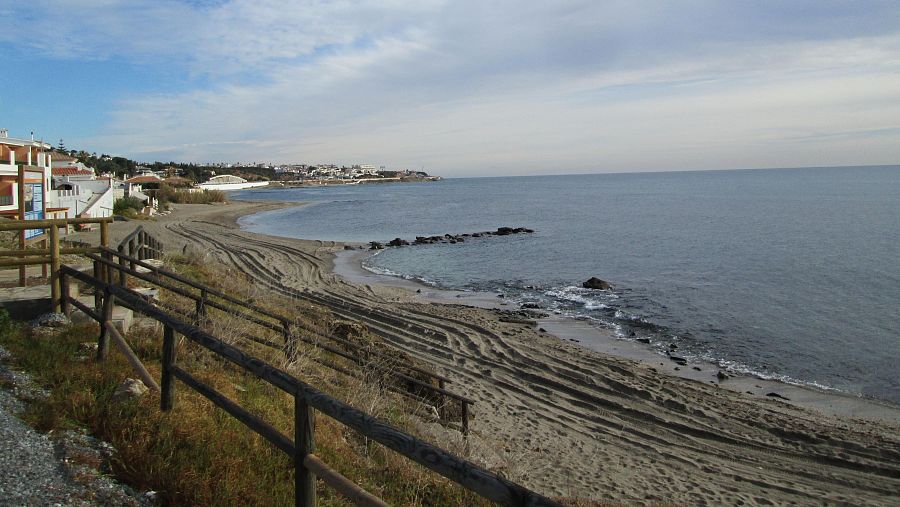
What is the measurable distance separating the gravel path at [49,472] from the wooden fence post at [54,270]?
11.8 feet

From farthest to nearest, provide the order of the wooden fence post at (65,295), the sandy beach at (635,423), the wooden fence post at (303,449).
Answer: the sandy beach at (635,423) → the wooden fence post at (65,295) → the wooden fence post at (303,449)

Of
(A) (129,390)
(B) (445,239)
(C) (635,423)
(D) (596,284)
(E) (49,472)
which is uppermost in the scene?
(A) (129,390)

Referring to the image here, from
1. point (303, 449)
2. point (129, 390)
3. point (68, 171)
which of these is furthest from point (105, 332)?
point (68, 171)

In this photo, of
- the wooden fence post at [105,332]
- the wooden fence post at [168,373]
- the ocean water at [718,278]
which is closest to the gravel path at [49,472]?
the wooden fence post at [168,373]

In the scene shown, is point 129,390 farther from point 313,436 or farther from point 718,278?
point 718,278

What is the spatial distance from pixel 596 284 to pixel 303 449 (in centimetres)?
2479

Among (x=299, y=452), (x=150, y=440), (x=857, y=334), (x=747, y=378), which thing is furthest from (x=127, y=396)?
(x=857, y=334)

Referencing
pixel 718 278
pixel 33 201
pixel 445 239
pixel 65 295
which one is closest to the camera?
pixel 65 295

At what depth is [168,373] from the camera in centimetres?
486

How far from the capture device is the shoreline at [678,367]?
1359cm

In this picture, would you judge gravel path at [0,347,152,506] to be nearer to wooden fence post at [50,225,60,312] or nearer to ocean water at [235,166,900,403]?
wooden fence post at [50,225,60,312]

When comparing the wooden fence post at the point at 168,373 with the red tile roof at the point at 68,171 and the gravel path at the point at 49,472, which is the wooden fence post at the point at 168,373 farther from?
the red tile roof at the point at 68,171

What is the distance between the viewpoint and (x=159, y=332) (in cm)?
776

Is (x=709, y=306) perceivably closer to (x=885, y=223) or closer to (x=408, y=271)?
(x=408, y=271)
